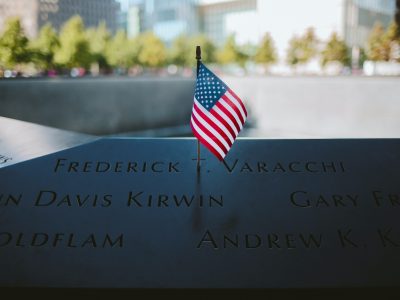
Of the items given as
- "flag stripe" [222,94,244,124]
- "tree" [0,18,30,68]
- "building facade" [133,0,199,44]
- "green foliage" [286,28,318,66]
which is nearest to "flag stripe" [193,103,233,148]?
"flag stripe" [222,94,244,124]

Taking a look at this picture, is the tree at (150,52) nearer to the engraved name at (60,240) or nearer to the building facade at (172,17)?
the building facade at (172,17)

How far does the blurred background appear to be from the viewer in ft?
59.4

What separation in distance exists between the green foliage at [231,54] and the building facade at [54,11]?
29603 mm

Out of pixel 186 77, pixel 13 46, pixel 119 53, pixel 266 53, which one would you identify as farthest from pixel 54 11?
→ pixel 186 77

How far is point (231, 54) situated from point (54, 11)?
36577 mm

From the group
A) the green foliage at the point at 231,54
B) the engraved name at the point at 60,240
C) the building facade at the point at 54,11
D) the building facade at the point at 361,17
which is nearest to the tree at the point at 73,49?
the green foliage at the point at 231,54

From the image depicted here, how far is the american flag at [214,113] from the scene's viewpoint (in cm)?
441

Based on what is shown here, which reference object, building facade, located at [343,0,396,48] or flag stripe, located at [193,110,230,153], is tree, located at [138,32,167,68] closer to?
building facade, located at [343,0,396,48]

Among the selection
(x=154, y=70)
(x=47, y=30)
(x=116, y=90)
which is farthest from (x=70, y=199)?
(x=154, y=70)

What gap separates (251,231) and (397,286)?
134 centimetres

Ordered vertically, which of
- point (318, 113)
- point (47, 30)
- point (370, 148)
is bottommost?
point (318, 113)

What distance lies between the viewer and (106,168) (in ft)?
15.8

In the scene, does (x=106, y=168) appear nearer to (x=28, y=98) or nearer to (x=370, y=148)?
(x=370, y=148)

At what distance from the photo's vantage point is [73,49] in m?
36.2
